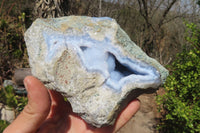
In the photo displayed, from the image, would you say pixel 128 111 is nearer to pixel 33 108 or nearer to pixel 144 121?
pixel 33 108

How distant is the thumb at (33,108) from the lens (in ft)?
4.02

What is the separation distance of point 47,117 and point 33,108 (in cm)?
43

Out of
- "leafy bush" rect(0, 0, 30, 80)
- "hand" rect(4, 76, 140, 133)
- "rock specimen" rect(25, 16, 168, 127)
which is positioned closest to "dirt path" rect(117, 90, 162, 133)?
"hand" rect(4, 76, 140, 133)

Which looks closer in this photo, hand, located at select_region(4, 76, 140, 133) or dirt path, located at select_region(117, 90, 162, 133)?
hand, located at select_region(4, 76, 140, 133)

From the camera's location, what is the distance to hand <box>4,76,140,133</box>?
124cm

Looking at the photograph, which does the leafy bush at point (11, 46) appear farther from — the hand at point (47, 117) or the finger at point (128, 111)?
the finger at point (128, 111)

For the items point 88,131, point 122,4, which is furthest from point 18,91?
point 122,4

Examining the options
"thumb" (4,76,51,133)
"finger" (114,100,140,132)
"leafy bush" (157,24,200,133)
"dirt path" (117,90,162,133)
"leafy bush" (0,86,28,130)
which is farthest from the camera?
"dirt path" (117,90,162,133)

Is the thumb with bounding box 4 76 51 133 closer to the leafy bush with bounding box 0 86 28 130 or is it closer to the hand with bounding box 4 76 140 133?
the hand with bounding box 4 76 140 133

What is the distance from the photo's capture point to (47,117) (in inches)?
65.1

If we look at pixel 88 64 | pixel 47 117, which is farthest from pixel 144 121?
pixel 88 64

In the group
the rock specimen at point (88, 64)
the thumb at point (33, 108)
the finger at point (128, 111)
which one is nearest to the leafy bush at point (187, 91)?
the finger at point (128, 111)

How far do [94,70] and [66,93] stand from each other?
264mm

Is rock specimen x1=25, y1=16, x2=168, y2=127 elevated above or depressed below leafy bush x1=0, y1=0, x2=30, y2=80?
above
